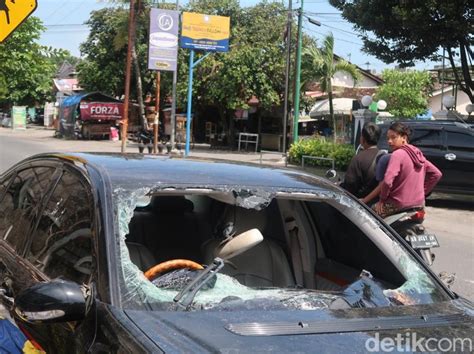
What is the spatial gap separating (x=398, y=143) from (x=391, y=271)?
293 centimetres

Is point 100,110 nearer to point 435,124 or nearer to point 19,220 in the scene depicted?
point 435,124

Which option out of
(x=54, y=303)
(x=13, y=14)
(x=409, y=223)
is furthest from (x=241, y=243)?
(x=13, y=14)

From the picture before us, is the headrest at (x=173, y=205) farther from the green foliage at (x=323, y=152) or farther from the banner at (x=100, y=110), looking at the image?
the banner at (x=100, y=110)

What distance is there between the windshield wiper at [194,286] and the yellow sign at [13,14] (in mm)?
4820

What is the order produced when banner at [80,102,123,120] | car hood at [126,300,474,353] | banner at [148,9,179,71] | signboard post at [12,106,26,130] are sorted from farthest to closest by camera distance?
signboard post at [12,106,26,130]
banner at [80,102,123,120]
banner at [148,9,179,71]
car hood at [126,300,474,353]

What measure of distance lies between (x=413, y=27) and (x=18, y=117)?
126ft

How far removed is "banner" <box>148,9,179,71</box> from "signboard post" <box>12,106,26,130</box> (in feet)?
97.3

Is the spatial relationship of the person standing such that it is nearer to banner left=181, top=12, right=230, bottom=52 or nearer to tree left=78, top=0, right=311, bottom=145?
banner left=181, top=12, right=230, bottom=52

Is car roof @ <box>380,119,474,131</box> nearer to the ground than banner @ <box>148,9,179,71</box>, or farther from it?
nearer to the ground

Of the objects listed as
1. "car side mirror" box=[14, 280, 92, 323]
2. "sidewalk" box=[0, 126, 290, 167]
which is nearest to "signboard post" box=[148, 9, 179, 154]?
"sidewalk" box=[0, 126, 290, 167]

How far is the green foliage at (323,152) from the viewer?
16016 mm

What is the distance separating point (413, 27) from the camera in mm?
16094

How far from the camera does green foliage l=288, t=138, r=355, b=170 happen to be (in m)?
16.0

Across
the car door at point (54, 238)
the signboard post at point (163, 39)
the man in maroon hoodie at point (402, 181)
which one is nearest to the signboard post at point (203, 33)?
the signboard post at point (163, 39)
